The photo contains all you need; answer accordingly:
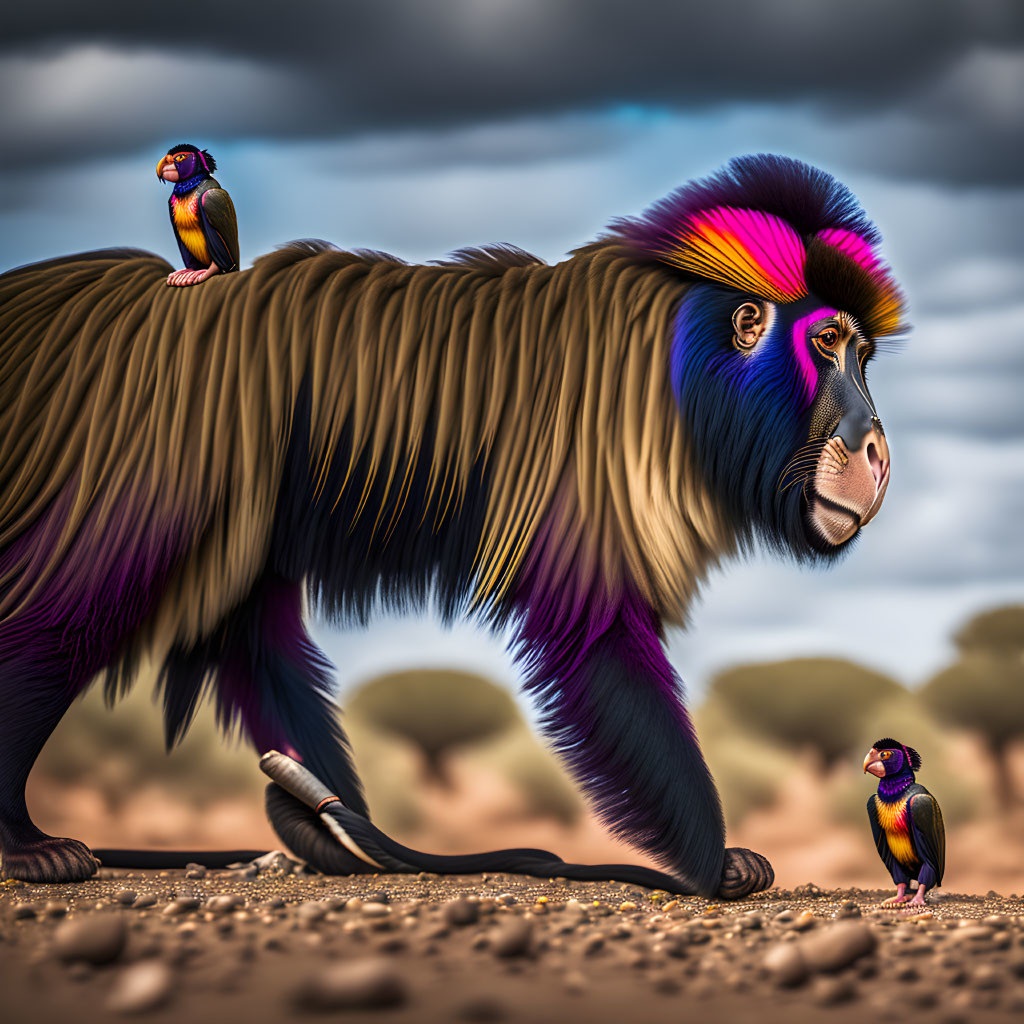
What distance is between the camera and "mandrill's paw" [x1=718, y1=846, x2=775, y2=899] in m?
3.58

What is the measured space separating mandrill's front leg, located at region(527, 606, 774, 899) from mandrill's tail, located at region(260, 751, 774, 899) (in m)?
0.58

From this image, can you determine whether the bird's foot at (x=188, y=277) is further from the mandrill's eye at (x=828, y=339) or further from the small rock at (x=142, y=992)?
the small rock at (x=142, y=992)

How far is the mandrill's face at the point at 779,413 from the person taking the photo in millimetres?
3740

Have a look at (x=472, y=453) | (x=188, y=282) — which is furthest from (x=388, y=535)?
(x=188, y=282)

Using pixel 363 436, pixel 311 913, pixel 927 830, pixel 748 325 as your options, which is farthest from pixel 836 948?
pixel 363 436

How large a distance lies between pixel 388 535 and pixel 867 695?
3057 mm

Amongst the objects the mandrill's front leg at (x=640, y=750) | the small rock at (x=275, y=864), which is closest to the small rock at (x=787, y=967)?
the mandrill's front leg at (x=640, y=750)

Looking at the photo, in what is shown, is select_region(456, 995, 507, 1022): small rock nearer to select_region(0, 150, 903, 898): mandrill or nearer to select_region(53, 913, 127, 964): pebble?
select_region(53, 913, 127, 964): pebble

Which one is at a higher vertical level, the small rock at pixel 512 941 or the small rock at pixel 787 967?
the small rock at pixel 512 941

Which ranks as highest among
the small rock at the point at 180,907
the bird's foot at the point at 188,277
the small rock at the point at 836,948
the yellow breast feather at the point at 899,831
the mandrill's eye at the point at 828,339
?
the bird's foot at the point at 188,277

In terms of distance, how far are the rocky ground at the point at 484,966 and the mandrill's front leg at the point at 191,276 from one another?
2.01 metres

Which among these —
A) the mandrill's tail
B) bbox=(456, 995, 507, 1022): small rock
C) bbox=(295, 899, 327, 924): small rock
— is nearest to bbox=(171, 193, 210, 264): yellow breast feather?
the mandrill's tail

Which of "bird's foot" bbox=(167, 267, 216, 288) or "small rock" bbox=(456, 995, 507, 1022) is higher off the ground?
"bird's foot" bbox=(167, 267, 216, 288)

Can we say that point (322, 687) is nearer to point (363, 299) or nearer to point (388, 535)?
point (388, 535)
